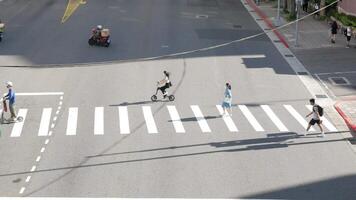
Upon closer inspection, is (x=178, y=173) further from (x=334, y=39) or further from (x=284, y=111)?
(x=334, y=39)

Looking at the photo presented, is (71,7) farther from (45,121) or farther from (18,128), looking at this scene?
(18,128)

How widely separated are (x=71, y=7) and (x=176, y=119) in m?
31.5

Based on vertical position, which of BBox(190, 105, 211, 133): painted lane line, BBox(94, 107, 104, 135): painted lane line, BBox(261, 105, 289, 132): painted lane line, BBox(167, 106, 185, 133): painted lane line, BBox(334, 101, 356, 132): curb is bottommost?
BBox(94, 107, 104, 135): painted lane line

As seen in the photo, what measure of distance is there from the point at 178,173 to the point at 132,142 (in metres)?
3.55

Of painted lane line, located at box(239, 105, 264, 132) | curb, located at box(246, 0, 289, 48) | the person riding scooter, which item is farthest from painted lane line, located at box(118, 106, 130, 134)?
curb, located at box(246, 0, 289, 48)

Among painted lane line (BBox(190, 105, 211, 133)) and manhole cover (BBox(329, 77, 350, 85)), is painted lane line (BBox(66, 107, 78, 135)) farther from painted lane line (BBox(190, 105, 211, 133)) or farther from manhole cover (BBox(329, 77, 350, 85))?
manhole cover (BBox(329, 77, 350, 85))

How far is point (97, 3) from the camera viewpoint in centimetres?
5812

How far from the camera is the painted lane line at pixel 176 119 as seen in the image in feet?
85.7

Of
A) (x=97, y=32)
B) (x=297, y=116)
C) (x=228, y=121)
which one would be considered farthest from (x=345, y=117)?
(x=97, y=32)

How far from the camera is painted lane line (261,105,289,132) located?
1048 inches

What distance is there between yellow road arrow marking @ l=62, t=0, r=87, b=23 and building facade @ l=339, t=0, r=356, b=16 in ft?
76.6

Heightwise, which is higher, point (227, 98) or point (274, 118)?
point (227, 98)

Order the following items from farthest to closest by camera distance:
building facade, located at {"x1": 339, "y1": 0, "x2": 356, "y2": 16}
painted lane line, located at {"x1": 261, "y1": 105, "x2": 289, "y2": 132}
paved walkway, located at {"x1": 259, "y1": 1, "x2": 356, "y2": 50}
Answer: building facade, located at {"x1": 339, "y1": 0, "x2": 356, "y2": 16}, paved walkway, located at {"x1": 259, "y1": 1, "x2": 356, "y2": 50}, painted lane line, located at {"x1": 261, "y1": 105, "x2": 289, "y2": 132}

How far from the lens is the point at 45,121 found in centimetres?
2677
